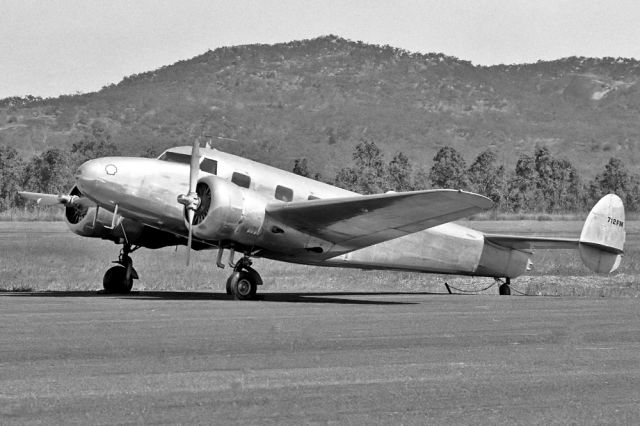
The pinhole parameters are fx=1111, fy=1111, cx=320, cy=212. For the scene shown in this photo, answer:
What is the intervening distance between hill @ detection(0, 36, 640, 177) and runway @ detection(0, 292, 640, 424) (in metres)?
92.2

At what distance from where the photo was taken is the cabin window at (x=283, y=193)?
75.5ft

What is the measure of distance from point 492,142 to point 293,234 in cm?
12934

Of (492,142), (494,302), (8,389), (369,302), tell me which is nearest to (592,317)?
(494,302)

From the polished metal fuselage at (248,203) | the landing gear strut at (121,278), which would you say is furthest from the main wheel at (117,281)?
the polished metal fuselage at (248,203)

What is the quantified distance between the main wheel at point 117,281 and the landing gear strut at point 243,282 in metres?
4.33

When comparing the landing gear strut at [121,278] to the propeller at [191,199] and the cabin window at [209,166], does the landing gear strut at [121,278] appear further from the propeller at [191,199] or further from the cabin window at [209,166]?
the propeller at [191,199]

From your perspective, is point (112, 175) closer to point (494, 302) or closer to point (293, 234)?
point (293, 234)

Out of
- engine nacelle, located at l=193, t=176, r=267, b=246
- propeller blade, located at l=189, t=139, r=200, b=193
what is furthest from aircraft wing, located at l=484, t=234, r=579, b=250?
propeller blade, located at l=189, t=139, r=200, b=193

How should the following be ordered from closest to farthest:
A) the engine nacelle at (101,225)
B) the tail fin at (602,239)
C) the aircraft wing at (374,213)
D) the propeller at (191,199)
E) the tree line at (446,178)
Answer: the aircraft wing at (374,213), the propeller at (191,199), the engine nacelle at (101,225), the tail fin at (602,239), the tree line at (446,178)

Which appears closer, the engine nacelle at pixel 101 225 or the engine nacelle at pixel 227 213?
the engine nacelle at pixel 227 213

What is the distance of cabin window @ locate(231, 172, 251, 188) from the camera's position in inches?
897

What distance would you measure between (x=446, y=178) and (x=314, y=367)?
77.9m

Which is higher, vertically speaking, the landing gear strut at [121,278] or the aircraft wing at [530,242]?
the aircraft wing at [530,242]

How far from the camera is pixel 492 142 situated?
149250mm
